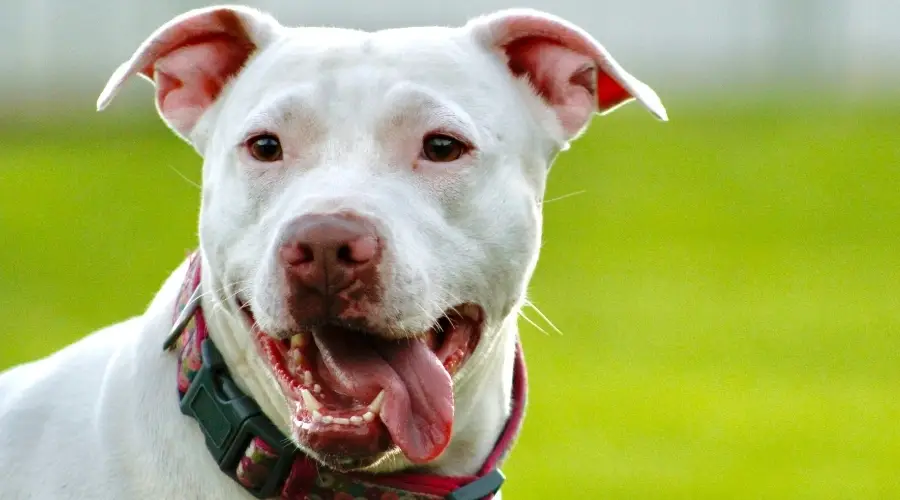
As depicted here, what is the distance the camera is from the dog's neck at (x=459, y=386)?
3625 mm

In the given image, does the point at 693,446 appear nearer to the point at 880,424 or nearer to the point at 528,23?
the point at 880,424

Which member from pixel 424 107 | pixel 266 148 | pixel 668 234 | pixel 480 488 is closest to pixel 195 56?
pixel 266 148

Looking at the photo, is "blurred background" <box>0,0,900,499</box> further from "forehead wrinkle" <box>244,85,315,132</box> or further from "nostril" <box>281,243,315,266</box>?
"nostril" <box>281,243,315,266</box>

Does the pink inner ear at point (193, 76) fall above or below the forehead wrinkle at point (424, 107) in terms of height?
below

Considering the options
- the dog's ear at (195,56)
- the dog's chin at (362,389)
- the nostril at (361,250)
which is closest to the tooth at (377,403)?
the dog's chin at (362,389)

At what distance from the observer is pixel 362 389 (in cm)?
349

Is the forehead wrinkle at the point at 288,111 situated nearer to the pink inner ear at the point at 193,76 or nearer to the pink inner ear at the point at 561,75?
the pink inner ear at the point at 193,76

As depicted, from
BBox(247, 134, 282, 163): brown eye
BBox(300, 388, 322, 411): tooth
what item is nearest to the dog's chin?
BBox(300, 388, 322, 411): tooth

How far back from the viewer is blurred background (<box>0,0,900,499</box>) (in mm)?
9758

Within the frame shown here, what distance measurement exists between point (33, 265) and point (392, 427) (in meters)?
12.0

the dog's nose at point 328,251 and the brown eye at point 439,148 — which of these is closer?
the dog's nose at point 328,251

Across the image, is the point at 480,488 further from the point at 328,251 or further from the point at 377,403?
the point at 328,251

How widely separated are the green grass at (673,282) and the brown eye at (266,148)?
14.6 feet

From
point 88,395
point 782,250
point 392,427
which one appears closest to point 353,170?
point 392,427
